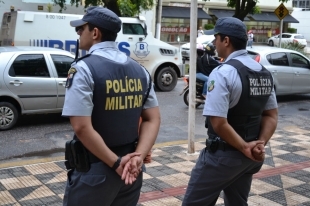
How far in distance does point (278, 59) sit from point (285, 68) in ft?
1.00

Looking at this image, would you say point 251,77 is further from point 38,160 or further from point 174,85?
point 174,85

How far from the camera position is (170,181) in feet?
18.9

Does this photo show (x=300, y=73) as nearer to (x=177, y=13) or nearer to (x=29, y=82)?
(x=29, y=82)

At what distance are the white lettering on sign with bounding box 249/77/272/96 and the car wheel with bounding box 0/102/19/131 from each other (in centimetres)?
614

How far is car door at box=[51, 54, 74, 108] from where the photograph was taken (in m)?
8.96

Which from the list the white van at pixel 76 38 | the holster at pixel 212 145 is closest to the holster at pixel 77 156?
the holster at pixel 212 145

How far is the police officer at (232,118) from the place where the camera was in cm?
324

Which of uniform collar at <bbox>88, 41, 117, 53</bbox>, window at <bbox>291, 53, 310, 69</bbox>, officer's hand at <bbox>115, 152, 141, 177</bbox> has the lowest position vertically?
officer's hand at <bbox>115, 152, 141, 177</bbox>

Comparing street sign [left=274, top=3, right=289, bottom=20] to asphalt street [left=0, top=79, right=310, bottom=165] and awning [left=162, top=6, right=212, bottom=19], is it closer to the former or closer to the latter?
asphalt street [left=0, top=79, right=310, bottom=165]

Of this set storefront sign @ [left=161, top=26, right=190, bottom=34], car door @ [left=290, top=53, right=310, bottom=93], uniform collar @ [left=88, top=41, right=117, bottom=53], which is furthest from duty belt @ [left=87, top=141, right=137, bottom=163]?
storefront sign @ [left=161, top=26, right=190, bottom=34]

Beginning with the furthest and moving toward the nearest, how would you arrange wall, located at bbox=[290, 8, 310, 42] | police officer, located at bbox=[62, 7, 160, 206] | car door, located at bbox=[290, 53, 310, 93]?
wall, located at bbox=[290, 8, 310, 42]
car door, located at bbox=[290, 53, 310, 93]
police officer, located at bbox=[62, 7, 160, 206]

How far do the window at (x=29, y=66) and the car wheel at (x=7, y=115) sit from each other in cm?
57

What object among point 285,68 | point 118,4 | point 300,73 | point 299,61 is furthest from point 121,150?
point 118,4

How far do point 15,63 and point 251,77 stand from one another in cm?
625
